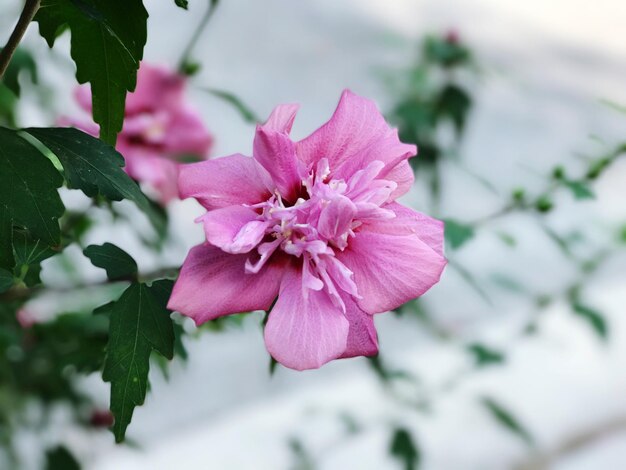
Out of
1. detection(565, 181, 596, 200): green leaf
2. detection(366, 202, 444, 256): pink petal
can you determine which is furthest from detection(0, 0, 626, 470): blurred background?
detection(366, 202, 444, 256): pink petal

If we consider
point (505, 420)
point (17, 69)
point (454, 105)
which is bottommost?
point (505, 420)

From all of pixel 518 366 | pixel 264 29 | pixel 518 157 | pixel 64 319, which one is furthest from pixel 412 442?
pixel 264 29

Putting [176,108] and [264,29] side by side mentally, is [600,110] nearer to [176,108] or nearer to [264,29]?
[264,29]

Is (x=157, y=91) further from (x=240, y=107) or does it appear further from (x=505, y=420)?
(x=505, y=420)

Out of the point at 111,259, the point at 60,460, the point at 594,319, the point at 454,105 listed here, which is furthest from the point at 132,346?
the point at 594,319

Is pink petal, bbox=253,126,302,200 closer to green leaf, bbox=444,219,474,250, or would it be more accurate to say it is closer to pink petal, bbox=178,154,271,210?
pink petal, bbox=178,154,271,210
